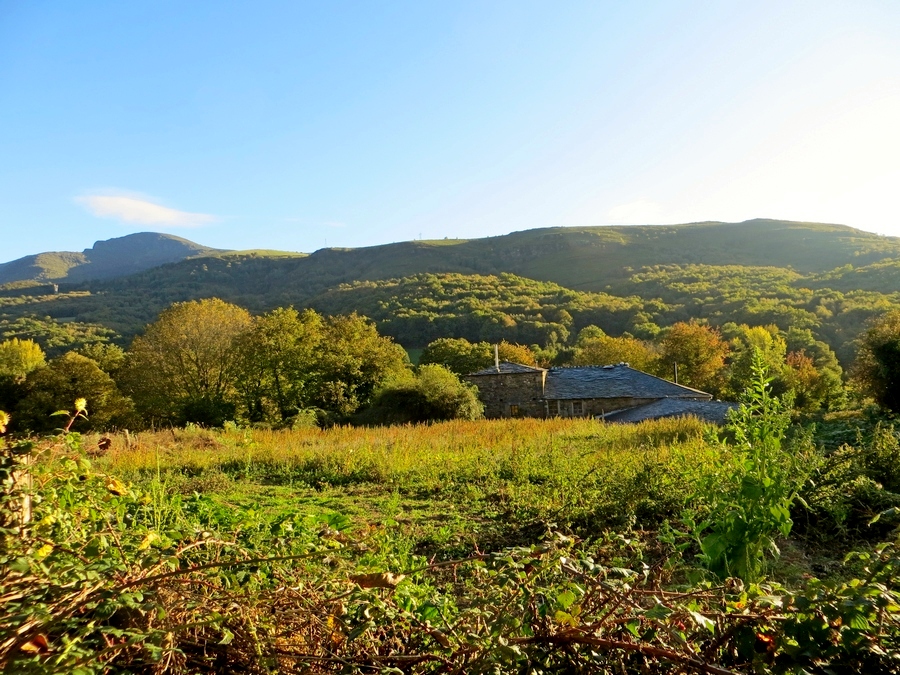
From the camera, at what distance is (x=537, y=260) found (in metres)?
142

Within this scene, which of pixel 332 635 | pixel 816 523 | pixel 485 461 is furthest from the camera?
pixel 485 461

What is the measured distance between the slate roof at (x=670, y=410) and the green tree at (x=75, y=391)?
2790cm

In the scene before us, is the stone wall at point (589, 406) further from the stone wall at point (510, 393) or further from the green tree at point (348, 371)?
the green tree at point (348, 371)

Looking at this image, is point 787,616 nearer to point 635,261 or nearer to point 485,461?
point 485,461

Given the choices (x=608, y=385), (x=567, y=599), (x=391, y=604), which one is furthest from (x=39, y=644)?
(x=608, y=385)

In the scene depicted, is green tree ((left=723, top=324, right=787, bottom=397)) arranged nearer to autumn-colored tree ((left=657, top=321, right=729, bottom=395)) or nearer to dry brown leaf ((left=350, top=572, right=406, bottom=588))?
autumn-colored tree ((left=657, top=321, right=729, bottom=395))

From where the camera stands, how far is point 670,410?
84.6 ft

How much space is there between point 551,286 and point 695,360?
6060 centimetres

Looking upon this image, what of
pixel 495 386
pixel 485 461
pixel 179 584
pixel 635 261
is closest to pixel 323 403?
pixel 495 386

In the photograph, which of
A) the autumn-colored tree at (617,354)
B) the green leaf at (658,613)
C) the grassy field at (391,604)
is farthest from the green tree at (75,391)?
the autumn-colored tree at (617,354)

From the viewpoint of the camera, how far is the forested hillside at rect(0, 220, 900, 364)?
73500 mm

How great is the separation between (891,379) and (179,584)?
100 feet

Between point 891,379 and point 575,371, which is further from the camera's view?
point 575,371

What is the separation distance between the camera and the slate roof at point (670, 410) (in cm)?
2403
